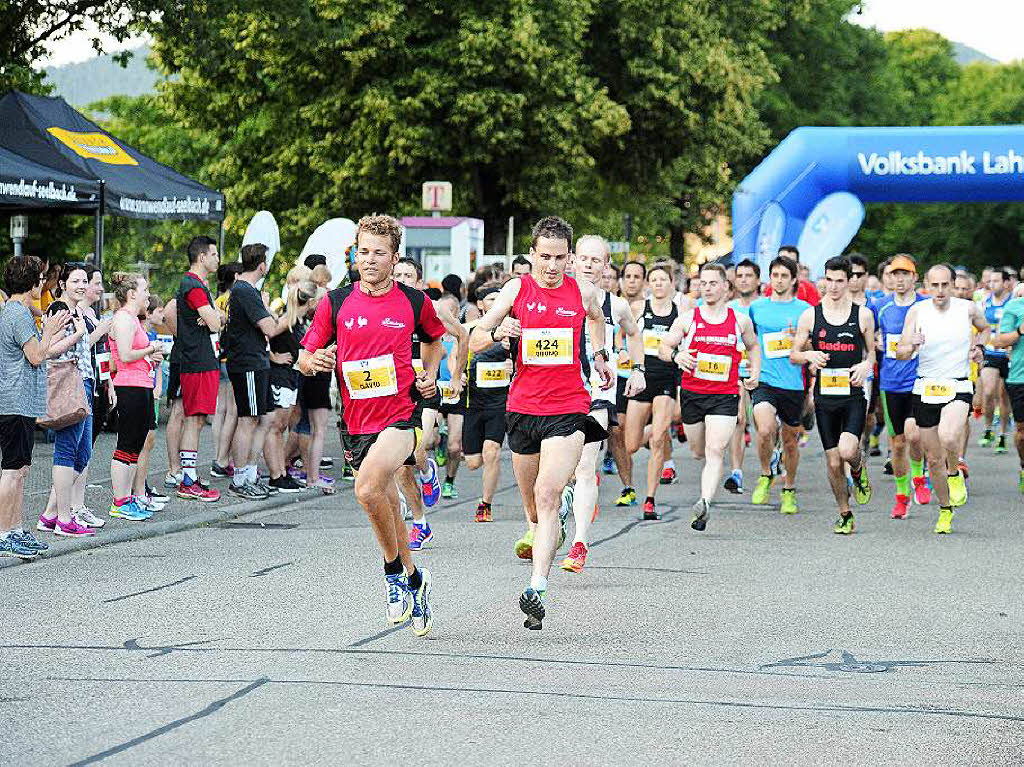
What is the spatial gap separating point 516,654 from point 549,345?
1.90 m

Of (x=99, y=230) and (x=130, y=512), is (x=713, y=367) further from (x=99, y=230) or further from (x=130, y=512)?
(x=99, y=230)

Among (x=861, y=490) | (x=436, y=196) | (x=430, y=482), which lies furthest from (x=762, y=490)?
(x=436, y=196)

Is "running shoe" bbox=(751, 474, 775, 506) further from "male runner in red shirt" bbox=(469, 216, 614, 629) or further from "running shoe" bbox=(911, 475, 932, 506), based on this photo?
"male runner in red shirt" bbox=(469, 216, 614, 629)

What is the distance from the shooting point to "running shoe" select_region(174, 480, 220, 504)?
44.0 feet

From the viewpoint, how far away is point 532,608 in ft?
25.6

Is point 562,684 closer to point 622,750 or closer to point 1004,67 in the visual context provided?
point 622,750

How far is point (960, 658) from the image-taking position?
7.54m

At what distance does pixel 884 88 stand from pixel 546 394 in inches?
2029

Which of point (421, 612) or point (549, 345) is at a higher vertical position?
point (549, 345)

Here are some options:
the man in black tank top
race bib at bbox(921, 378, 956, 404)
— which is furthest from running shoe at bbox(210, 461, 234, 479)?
race bib at bbox(921, 378, 956, 404)

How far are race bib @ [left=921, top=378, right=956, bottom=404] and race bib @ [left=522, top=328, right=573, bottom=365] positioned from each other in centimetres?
501

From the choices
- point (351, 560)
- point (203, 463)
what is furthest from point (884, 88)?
point (351, 560)

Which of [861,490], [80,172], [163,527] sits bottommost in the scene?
[163,527]

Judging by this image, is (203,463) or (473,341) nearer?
(473,341)
